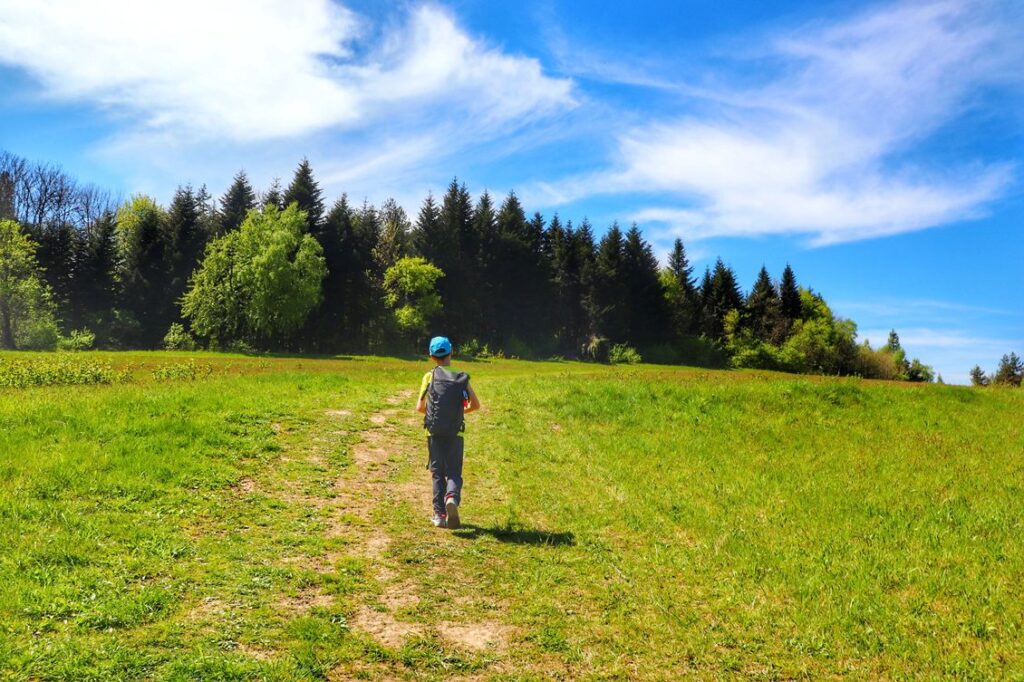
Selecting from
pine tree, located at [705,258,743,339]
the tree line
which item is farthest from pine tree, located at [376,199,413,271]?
pine tree, located at [705,258,743,339]

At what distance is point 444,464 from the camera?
924 cm

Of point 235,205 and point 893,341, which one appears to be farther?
point 893,341

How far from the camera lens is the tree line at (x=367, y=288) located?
61.0 m

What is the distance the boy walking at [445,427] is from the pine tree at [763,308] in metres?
88.2

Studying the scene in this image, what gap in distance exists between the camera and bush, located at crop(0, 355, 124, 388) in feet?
70.7

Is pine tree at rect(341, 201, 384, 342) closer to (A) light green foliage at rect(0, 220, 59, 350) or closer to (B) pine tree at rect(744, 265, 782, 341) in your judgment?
(A) light green foliage at rect(0, 220, 59, 350)

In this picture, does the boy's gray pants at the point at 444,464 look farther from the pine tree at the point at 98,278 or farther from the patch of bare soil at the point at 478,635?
the pine tree at the point at 98,278

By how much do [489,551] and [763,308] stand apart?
94069 millimetres

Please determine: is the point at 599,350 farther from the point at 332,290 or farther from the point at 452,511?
the point at 452,511

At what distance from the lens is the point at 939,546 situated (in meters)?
9.17

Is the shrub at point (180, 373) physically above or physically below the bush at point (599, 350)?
below

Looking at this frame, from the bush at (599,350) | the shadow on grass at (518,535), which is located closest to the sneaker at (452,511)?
the shadow on grass at (518,535)

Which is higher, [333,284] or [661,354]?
[333,284]

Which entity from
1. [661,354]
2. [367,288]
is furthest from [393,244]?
[661,354]
